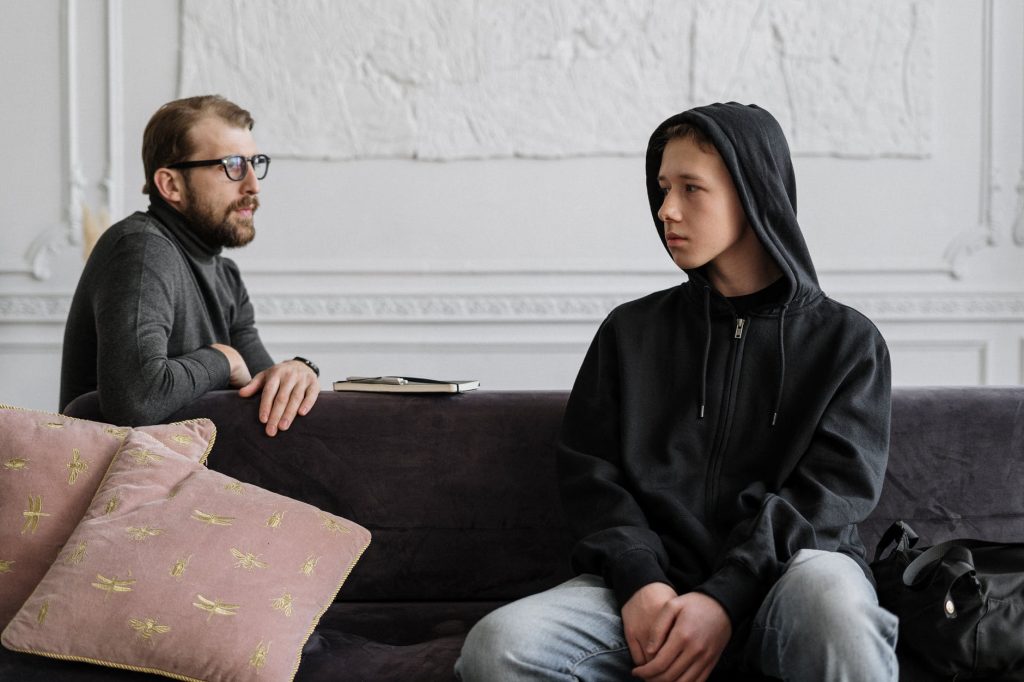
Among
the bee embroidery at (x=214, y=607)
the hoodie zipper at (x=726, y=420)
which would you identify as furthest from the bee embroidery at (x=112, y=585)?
the hoodie zipper at (x=726, y=420)

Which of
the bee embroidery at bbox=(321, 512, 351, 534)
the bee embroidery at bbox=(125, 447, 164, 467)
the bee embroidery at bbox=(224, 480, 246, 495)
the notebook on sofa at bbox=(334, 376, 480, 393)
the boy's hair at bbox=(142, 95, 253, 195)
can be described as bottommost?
the bee embroidery at bbox=(321, 512, 351, 534)

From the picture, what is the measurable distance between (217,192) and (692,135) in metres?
1.19

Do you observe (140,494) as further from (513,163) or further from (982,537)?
(513,163)

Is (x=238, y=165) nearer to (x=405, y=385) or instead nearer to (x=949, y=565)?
(x=405, y=385)

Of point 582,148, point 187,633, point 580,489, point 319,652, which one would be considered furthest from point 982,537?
point 582,148

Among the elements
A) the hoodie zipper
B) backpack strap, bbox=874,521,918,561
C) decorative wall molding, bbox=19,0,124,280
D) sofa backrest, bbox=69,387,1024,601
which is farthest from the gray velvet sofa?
decorative wall molding, bbox=19,0,124,280

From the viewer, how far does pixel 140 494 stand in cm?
178

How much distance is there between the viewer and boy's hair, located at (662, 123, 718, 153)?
6.05 ft

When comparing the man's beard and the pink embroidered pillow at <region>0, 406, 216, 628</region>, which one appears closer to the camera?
the pink embroidered pillow at <region>0, 406, 216, 628</region>

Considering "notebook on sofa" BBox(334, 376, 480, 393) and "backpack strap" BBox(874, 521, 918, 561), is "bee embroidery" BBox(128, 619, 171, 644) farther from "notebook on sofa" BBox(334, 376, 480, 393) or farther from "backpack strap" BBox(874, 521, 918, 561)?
"backpack strap" BBox(874, 521, 918, 561)

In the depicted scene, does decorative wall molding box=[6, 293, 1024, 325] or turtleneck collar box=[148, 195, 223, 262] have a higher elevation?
turtleneck collar box=[148, 195, 223, 262]

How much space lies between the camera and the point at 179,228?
2.40m

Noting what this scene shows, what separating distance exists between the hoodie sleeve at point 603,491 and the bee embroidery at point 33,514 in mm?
935

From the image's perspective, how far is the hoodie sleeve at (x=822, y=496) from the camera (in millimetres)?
1533
